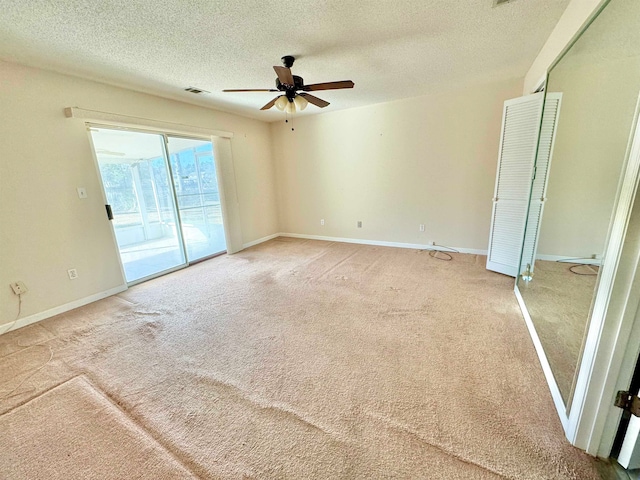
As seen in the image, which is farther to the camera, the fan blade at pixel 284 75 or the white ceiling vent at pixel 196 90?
the white ceiling vent at pixel 196 90

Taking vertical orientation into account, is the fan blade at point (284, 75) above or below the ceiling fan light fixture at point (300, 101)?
above

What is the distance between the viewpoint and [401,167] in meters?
4.23

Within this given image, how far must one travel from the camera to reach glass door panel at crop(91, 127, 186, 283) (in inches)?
126

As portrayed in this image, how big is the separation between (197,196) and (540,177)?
465 cm

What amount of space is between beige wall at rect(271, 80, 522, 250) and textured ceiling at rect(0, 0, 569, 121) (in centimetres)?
68

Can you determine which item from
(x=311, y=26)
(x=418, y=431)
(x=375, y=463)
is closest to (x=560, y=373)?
(x=418, y=431)

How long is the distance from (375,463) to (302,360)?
0.81 meters

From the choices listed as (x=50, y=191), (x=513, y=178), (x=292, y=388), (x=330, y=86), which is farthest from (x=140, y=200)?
(x=513, y=178)

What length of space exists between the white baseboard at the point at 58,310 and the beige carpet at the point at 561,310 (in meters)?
4.24

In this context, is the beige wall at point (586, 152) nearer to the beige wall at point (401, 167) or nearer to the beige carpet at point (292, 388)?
the beige carpet at point (292, 388)

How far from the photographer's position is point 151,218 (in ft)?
13.3

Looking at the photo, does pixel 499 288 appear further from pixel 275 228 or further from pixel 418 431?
pixel 275 228

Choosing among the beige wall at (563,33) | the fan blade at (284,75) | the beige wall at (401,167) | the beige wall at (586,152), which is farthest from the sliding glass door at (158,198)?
the beige wall at (586,152)

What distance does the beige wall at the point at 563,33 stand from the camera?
63.9 inches
